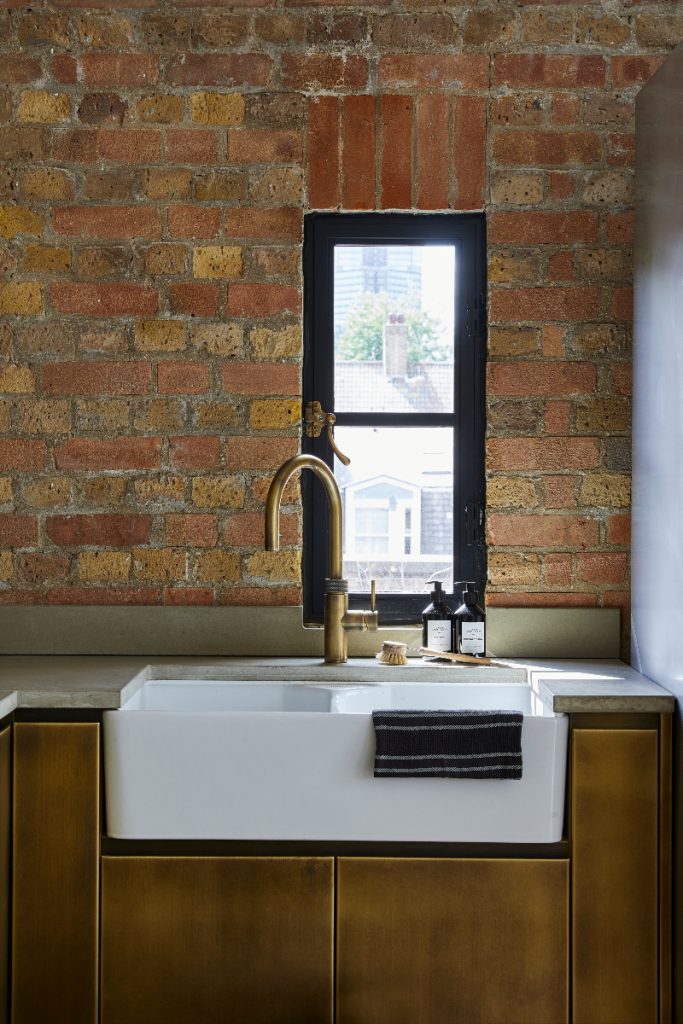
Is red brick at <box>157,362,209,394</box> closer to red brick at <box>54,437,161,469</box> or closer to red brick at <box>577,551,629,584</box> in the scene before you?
red brick at <box>54,437,161,469</box>

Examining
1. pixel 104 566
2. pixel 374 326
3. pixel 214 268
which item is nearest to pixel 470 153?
pixel 374 326

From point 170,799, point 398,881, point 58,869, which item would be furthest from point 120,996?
point 398,881

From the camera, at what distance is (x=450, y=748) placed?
6.03 ft

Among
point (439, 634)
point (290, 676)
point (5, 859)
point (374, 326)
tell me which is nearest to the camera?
point (5, 859)

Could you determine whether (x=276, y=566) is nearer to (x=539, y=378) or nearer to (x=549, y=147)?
(x=539, y=378)

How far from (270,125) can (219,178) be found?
0.60 ft

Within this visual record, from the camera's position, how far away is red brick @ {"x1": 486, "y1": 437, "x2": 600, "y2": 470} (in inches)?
93.5

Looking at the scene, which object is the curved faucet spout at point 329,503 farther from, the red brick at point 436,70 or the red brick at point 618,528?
the red brick at point 436,70

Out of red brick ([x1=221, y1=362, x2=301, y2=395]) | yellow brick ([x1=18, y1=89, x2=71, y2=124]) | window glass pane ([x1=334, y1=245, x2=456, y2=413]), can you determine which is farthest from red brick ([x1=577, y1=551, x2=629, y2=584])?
yellow brick ([x1=18, y1=89, x2=71, y2=124])

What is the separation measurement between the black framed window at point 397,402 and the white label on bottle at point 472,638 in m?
0.19

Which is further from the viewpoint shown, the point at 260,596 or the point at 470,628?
the point at 260,596

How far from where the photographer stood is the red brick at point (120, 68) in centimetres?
236

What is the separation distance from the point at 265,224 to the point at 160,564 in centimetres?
89

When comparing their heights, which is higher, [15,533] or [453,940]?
[15,533]
